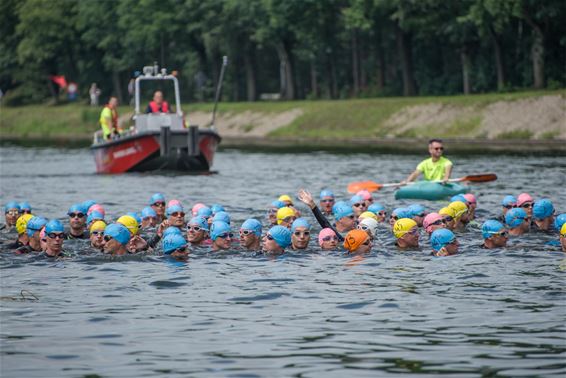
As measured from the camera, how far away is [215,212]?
2453 centimetres

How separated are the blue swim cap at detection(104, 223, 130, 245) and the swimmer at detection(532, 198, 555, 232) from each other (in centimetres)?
789

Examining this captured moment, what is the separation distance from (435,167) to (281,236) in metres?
10.0

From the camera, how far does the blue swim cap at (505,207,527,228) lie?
2310 cm

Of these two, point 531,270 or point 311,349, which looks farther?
point 531,270

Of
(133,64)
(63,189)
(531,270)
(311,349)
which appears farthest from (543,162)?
(133,64)

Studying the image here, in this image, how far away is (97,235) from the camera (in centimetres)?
2200

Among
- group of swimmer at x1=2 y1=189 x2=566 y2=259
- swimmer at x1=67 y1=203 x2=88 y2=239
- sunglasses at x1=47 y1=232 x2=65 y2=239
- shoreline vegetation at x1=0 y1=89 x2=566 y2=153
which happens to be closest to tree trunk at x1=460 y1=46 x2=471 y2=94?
shoreline vegetation at x1=0 y1=89 x2=566 y2=153

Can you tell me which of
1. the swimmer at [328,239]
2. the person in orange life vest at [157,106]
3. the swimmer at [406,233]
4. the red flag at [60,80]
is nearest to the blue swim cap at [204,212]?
the swimmer at [328,239]

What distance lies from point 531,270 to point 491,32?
148 feet

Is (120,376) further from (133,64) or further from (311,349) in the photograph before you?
(133,64)

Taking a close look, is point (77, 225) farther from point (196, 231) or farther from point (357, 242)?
point (357, 242)

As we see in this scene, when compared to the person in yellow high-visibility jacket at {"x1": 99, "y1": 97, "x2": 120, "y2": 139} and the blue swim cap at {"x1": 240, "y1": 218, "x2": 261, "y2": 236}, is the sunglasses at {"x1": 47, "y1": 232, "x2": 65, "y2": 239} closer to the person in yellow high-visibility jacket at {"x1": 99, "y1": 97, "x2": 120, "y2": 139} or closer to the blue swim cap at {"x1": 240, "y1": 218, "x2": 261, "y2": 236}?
the blue swim cap at {"x1": 240, "y1": 218, "x2": 261, "y2": 236}

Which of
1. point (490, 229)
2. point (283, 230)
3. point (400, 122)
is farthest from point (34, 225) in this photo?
point (400, 122)

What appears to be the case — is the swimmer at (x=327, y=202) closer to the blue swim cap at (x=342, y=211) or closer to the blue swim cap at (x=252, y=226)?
the blue swim cap at (x=342, y=211)
